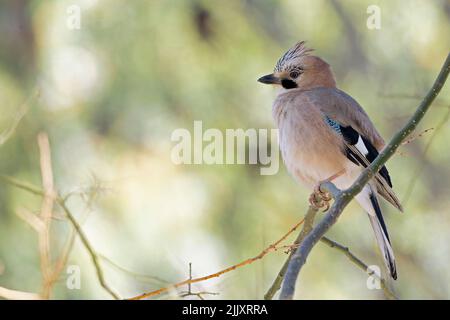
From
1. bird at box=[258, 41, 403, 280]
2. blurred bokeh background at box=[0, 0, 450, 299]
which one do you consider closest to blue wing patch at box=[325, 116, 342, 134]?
bird at box=[258, 41, 403, 280]

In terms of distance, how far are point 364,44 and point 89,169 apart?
5.75 ft

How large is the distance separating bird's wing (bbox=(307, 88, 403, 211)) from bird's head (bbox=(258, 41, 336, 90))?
4.7 inches

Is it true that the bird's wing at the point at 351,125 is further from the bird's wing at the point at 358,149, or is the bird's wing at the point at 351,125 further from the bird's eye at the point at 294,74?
the bird's eye at the point at 294,74

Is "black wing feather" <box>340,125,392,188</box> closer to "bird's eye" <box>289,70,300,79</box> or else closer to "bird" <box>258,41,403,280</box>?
"bird" <box>258,41,403,280</box>

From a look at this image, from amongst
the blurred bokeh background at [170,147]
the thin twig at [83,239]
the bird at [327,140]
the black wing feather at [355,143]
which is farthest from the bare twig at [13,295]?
the black wing feather at [355,143]

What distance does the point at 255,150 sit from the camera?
3697mm

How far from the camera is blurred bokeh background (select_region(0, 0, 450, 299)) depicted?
3.53 meters

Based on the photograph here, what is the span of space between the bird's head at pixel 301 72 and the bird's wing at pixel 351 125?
0.12 metres

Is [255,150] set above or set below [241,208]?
above

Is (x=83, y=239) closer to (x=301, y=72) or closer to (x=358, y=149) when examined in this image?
(x=358, y=149)

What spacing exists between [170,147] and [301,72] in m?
0.73

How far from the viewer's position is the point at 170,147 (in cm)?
375
